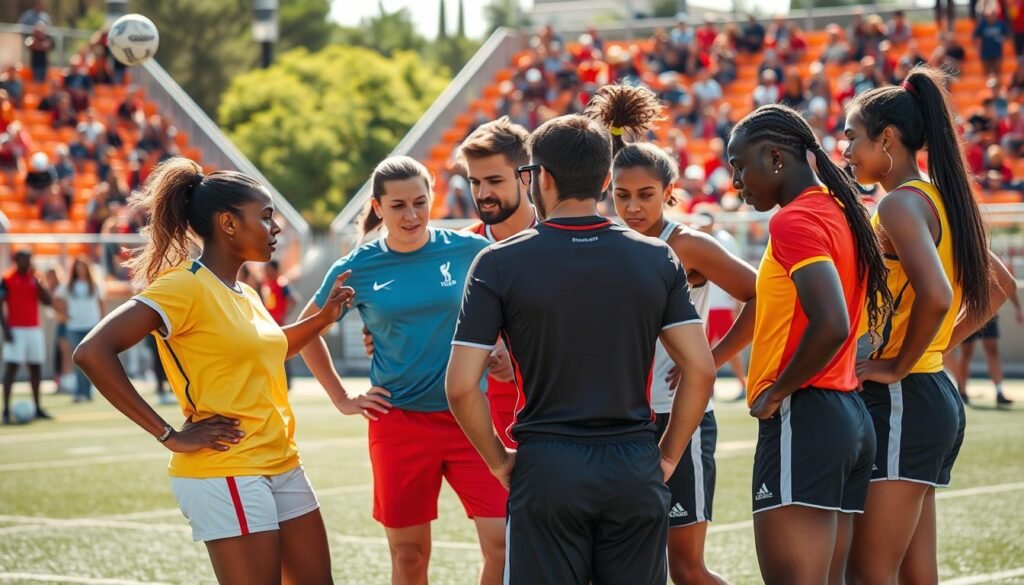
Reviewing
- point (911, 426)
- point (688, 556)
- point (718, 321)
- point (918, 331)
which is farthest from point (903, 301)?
point (718, 321)

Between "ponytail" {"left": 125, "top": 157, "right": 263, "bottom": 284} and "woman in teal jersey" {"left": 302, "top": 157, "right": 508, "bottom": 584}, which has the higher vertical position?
"ponytail" {"left": 125, "top": 157, "right": 263, "bottom": 284}

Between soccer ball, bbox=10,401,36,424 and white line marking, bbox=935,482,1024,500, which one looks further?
soccer ball, bbox=10,401,36,424

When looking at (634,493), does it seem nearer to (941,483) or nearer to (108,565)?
(941,483)

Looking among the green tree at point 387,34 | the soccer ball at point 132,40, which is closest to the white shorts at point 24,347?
the soccer ball at point 132,40

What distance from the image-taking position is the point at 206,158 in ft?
95.1

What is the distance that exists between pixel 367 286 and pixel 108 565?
116 inches

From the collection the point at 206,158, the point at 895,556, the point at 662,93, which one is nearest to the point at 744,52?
the point at 662,93

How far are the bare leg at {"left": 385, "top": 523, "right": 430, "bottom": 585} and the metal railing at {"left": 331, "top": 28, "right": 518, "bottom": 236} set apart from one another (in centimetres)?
2092

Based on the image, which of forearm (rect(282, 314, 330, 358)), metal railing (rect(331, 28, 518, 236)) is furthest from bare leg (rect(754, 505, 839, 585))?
metal railing (rect(331, 28, 518, 236))

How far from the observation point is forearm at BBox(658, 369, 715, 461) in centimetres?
424

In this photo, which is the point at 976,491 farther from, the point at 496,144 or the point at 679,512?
the point at 496,144

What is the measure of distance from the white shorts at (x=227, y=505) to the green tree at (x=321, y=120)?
166 feet

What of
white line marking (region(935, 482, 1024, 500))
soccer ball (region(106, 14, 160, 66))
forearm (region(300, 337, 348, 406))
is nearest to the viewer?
forearm (region(300, 337, 348, 406))

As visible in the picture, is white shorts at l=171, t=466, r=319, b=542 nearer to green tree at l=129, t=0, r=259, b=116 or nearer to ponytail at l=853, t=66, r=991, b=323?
ponytail at l=853, t=66, r=991, b=323
